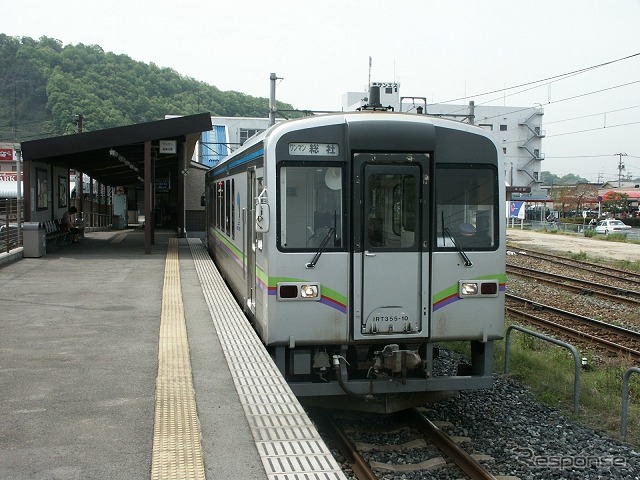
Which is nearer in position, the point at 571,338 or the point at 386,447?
the point at 386,447

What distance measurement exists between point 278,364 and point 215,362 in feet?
2.07

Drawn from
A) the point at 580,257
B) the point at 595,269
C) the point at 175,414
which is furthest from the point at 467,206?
the point at 580,257

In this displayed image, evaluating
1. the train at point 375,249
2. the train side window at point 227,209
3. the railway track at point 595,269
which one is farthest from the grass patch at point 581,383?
the railway track at point 595,269

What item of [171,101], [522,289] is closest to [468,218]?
[522,289]

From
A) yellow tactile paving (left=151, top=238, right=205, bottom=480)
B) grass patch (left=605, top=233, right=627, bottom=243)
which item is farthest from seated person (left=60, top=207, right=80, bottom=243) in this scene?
grass patch (left=605, top=233, right=627, bottom=243)

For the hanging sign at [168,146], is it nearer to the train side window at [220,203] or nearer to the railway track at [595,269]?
the train side window at [220,203]

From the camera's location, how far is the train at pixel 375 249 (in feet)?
22.3

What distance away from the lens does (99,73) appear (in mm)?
67812

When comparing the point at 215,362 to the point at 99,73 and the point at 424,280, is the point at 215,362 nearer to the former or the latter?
the point at 424,280

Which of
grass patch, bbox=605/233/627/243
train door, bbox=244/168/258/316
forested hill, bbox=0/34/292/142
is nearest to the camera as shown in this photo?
train door, bbox=244/168/258/316

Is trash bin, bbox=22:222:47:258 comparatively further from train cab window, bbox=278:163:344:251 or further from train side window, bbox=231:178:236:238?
train cab window, bbox=278:163:344:251

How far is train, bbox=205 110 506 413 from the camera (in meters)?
6.80

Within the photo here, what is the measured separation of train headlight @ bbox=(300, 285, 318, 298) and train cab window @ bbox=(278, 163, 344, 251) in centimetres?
36

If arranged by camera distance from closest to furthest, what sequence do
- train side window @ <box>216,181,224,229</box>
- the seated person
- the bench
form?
train side window @ <box>216,181,224,229</box> < the bench < the seated person
